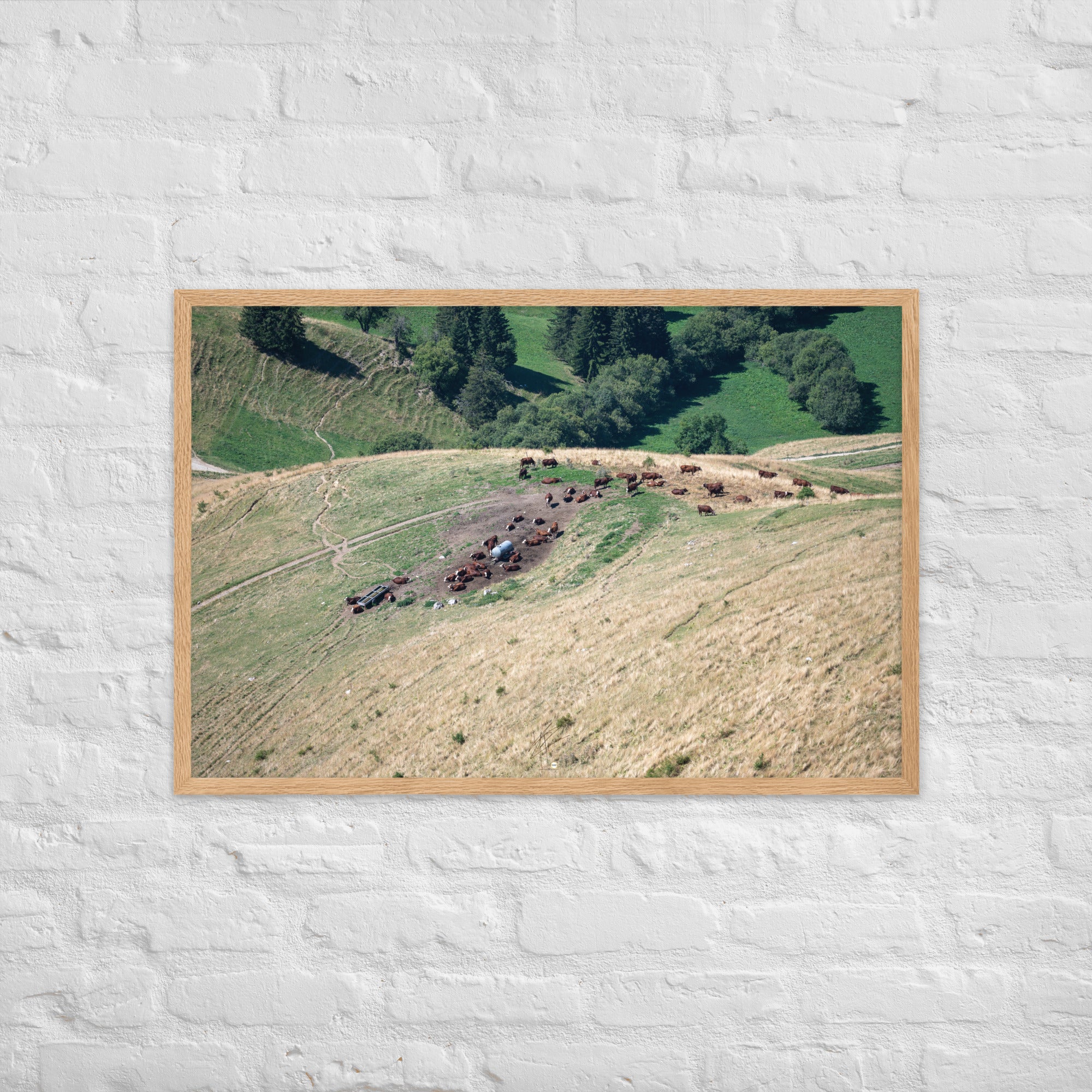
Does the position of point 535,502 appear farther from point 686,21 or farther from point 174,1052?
point 174,1052

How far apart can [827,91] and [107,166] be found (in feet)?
5.18

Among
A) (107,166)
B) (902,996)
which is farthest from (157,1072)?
(107,166)

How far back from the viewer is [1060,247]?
1897mm

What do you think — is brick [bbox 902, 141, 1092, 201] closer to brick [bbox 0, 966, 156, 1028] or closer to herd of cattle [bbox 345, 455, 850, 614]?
herd of cattle [bbox 345, 455, 850, 614]

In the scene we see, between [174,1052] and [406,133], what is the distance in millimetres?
2021

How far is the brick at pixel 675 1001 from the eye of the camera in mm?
1829

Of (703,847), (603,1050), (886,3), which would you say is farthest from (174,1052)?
(886,3)

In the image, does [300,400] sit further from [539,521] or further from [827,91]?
[827,91]

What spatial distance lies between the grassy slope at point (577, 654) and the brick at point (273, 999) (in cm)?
43

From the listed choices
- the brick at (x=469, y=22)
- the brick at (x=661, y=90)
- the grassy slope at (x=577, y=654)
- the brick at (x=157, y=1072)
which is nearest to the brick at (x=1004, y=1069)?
the grassy slope at (x=577, y=654)

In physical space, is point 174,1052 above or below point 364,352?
below

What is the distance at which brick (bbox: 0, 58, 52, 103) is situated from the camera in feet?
6.27

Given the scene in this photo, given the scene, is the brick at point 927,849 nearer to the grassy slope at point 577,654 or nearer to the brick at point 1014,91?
the grassy slope at point 577,654

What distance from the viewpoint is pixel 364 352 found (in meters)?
1.90
